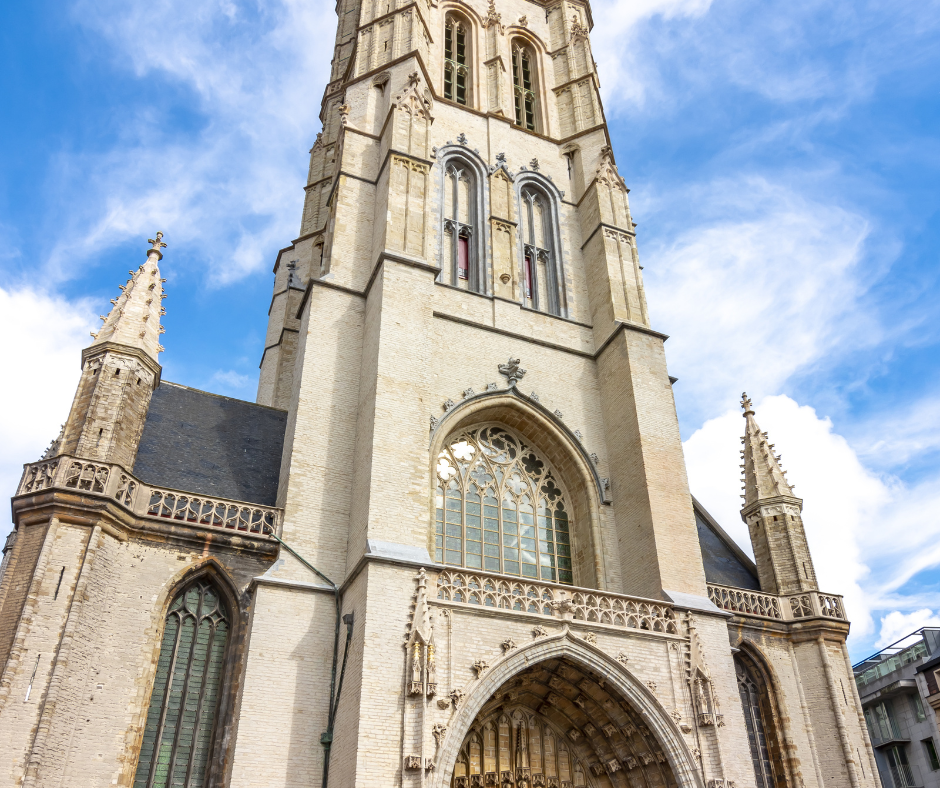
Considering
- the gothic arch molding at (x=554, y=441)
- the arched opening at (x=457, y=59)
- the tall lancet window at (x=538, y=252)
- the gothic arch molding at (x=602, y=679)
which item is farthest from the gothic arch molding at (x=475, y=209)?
the gothic arch molding at (x=602, y=679)

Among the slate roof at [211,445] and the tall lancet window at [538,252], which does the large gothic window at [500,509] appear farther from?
the tall lancet window at [538,252]

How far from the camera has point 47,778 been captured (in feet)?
33.9

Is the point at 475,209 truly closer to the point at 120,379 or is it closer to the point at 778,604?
the point at 120,379

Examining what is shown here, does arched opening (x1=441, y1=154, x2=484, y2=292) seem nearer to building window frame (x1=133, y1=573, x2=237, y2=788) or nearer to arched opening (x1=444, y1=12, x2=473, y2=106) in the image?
arched opening (x1=444, y1=12, x2=473, y2=106)

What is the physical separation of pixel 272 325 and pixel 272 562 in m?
11.8

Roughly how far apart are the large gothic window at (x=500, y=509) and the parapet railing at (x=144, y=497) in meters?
3.17

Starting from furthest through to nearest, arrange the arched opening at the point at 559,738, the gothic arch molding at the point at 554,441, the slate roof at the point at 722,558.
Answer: the slate roof at the point at 722,558, the gothic arch molding at the point at 554,441, the arched opening at the point at 559,738

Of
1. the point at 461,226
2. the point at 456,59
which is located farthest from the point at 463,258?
the point at 456,59

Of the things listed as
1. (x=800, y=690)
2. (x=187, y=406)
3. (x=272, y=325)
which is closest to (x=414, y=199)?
(x=187, y=406)

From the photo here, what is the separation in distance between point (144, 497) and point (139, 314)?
379 cm

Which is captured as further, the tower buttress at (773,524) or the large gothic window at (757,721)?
the tower buttress at (773,524)

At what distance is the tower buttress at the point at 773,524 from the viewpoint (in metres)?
16.8

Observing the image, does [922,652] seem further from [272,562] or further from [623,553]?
[272,562]

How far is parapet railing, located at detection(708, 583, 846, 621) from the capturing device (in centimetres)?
1583
